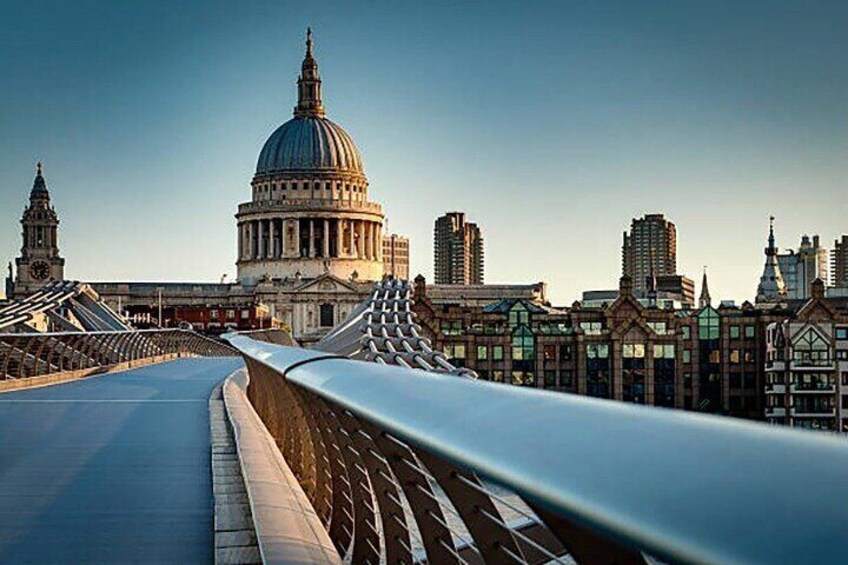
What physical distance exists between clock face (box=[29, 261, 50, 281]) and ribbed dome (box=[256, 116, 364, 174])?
25.0m

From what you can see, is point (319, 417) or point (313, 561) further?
point (319, 417)

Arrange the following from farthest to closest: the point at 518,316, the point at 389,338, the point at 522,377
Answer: the point at 518,316
the point at 522,377
the point at 389,338

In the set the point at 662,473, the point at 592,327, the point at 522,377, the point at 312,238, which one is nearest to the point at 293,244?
the point at 312,238

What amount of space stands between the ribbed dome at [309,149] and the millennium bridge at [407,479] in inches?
5367

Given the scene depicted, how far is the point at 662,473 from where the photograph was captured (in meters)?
1.51

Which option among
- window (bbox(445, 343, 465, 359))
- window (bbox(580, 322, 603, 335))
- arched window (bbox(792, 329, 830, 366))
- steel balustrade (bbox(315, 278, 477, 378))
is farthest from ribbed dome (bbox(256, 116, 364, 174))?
steel balustrade (bbox(315, 278, 477, 378))

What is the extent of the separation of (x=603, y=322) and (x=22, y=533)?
329 ft

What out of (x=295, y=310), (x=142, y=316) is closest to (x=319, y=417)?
(x=142, y=316)

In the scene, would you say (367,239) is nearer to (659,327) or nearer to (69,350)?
(659,327)

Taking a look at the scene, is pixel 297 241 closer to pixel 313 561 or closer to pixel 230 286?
pixel 230 286

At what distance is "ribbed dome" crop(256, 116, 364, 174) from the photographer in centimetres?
14938

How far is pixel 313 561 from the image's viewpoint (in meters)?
4.70

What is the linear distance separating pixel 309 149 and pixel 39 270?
30.4 metres

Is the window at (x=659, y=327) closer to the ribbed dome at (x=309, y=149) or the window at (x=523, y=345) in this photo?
the window at (x=523, y=345)
